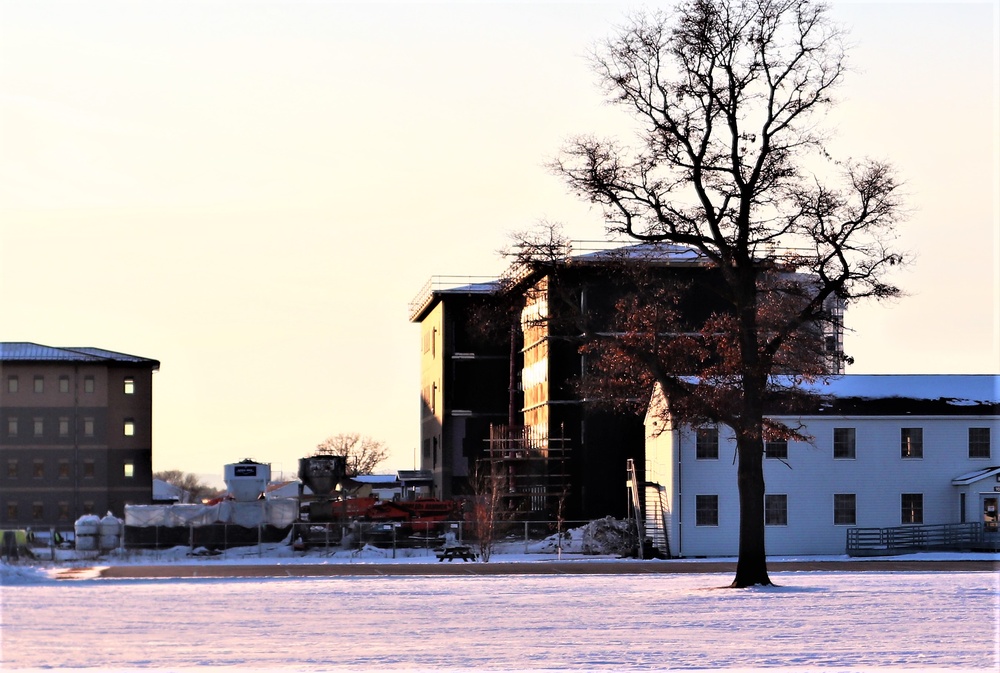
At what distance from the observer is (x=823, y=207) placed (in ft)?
120

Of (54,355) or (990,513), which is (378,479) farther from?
(990,513)

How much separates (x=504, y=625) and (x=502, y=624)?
19 cm

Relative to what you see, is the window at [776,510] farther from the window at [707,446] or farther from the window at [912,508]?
the window at [912,508]

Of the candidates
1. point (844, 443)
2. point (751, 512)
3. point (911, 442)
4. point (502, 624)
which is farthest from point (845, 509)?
point (502, 624)

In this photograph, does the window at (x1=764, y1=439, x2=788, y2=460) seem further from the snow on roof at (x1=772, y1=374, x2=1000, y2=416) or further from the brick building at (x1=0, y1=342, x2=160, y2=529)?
the brick building at (x1=0, y1=342, x2=160, y2=529)

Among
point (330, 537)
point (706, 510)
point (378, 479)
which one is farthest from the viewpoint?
point (378, 479)

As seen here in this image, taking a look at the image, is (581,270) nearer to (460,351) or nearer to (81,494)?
(460,351)

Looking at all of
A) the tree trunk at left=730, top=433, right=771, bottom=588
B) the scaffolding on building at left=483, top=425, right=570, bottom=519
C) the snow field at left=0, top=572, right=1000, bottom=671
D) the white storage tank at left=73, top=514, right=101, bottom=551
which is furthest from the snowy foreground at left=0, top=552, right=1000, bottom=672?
the scaffolding on building at left=483, top=425, right=570, bottom=519

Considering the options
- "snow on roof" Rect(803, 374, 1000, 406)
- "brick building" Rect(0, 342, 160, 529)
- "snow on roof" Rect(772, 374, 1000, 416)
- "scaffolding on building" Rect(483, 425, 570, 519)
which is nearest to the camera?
"snow on roof" Rect(772, 374, 1000, 416)

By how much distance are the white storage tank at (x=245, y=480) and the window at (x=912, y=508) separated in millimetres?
31124

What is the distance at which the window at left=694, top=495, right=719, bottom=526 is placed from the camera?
57500 mm

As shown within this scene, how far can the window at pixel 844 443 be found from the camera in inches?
2324

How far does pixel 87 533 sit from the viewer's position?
61500mm

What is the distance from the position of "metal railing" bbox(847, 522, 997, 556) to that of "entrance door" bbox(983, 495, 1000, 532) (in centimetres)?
23
